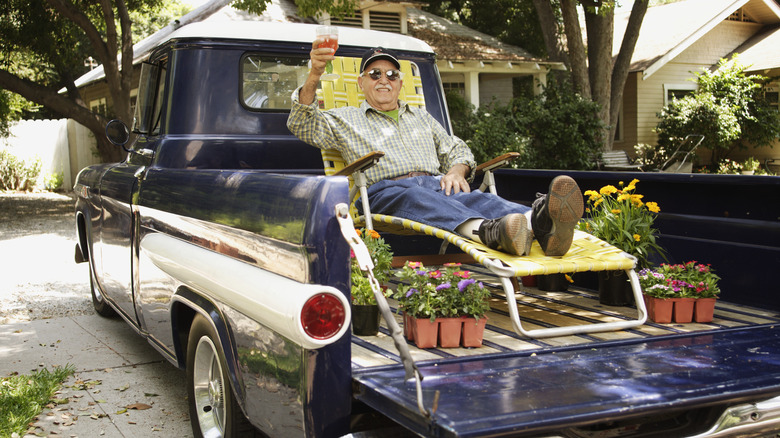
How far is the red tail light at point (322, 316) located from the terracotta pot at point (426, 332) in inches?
22.8

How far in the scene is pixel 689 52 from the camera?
882 inches

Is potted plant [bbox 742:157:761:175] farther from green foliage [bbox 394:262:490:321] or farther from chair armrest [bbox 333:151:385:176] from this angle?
green foliage [bbox 394:262:490:321]

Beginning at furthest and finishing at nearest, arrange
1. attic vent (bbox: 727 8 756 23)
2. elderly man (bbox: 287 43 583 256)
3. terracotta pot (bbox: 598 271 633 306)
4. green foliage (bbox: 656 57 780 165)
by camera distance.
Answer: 1. attic vent (bbox: 727 8 756 23)
2. green foliage (bbox: 656 57 780 165)
3. terracotta pot (bbox: 598 271 633 306)
4. elderly man (bbox: 287 43 583 256)

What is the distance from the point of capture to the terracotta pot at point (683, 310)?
10.2 ft

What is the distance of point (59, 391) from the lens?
4.33 metres

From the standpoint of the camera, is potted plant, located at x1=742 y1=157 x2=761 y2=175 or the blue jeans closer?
the blue jeans

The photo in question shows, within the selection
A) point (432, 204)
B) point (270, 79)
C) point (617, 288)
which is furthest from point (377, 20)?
point (617, 288)

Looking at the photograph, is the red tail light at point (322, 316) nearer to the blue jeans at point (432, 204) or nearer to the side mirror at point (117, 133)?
the blue jeans at point (432, 204)

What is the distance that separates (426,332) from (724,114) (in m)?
18.4

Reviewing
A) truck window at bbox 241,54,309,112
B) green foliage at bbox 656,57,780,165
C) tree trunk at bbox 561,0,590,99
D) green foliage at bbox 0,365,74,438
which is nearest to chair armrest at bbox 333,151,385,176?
truck window at bbox 241,54,309,112

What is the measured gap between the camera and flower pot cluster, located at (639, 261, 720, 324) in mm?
3092

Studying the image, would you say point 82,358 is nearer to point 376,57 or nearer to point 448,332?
point 376,57

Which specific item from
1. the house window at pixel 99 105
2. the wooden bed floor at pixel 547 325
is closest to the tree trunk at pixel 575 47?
the wooden bed floor at pixel 547 325

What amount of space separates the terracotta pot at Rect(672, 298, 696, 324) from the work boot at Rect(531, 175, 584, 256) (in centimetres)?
53
